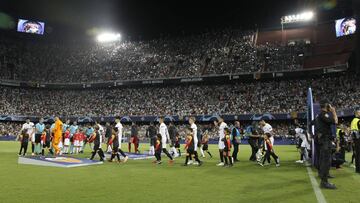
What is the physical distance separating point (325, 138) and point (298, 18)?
55.0 meters

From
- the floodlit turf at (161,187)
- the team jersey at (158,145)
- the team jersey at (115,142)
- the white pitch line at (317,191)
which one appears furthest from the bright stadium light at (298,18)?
the white pitch line at (317,191)

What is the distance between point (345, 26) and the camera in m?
49.7

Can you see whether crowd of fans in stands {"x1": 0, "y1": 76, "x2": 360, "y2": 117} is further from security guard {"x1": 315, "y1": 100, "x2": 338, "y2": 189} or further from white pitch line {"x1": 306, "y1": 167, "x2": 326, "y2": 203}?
security guard {"x1": 315, "y1": 100, "x2": 338, "y2": 189}

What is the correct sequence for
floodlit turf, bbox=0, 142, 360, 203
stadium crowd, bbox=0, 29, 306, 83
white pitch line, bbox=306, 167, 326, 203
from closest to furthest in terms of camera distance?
white pitch line, bbox=306, 167, 326, 203 < floodlit turf, bbox=0, 142, 360, 203 < stadium crowd, bbox=0, 29, 306, 83

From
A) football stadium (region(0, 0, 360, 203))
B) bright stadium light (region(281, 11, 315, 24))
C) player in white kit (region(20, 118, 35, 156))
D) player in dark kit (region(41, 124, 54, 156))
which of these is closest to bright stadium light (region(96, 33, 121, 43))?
football stadium (region(0, 0, 360, 203))

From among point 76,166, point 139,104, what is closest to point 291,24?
point 139,104

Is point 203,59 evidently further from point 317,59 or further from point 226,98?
point 317,59

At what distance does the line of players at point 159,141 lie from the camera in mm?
13998

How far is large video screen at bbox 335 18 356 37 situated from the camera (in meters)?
48.6

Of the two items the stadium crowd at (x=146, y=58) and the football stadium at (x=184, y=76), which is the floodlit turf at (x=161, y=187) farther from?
the stadium crowd at (x=146, y=58)

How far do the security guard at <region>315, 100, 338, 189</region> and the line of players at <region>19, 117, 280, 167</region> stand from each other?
5517 mm

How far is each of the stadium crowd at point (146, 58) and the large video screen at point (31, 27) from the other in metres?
2.53

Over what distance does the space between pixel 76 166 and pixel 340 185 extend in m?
9.61

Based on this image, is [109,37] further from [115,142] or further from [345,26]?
[115,142]
